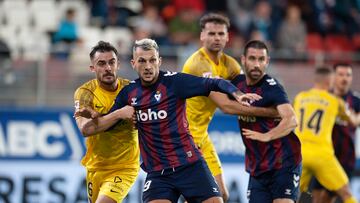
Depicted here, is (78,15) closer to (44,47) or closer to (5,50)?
(44,47)

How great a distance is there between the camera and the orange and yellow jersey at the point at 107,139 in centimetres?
1050

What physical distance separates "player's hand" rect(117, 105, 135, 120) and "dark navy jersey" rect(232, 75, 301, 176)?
151 cm

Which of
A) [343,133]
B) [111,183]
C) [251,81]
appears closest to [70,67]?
[343,133]

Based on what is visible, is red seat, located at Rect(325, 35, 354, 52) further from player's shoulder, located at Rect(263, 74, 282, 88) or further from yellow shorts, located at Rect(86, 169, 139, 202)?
yellow shorts, located at Rect(86, 169, 139, 202)

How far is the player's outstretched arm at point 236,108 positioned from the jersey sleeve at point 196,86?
0.66 meters

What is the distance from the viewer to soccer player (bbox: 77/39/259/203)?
9.84 m

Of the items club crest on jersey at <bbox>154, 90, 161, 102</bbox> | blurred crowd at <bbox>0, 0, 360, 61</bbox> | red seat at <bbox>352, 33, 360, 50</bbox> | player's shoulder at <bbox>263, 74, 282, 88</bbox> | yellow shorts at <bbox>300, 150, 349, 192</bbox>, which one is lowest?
yellow shorts at <bbox>300, 150, 349, 192</bbox>

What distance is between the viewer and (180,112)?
9.96 m

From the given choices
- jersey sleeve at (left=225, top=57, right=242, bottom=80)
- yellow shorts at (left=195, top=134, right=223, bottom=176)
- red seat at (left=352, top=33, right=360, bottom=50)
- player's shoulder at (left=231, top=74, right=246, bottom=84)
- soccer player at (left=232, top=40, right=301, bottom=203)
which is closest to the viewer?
soccer player at (left=232, top=40, right=301, bottom=203)

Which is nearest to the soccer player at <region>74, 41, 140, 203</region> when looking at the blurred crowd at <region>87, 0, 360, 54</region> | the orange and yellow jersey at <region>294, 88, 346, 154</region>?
the orange and yellow jersey at <region>294, 88, 346, 154</region>

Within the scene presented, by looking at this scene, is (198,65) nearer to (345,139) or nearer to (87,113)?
(87,113)

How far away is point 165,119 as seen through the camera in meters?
9.88

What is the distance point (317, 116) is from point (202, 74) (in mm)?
2804

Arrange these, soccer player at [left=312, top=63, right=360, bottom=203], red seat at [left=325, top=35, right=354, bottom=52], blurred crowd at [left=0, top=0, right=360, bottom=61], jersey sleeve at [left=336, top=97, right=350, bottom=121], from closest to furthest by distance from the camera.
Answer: jersey sleeve at [left=336, top=97, right=350, bottom=121] → soccer player at [left=312, top=63, right=360, bottom=203] → blurred crowd at [left=0, top=0, right=360, bottom=61] → red seat at [left=325, top=35, right=354, bottom=52]
